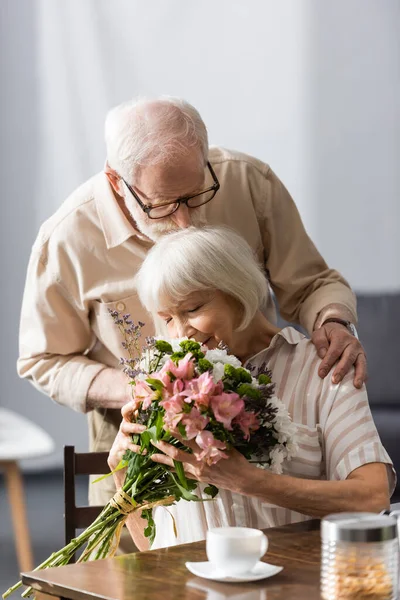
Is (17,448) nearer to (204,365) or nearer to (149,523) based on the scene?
(149,523)

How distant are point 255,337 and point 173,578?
818 millimetres

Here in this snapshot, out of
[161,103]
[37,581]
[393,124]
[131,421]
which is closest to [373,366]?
[393,124]

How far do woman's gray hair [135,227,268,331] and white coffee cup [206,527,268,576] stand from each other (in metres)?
0.73

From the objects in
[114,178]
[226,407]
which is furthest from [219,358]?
[114,178]

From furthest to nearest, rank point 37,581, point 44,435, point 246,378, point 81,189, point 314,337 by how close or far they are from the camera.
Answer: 1. point 44,435
2. point 81,189
3. point 314,337
4. point 246,378
5. point 37,581

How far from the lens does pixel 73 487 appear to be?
273cm

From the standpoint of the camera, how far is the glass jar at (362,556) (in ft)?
4.83

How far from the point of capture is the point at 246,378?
78.4 inches

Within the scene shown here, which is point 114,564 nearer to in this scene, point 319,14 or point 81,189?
point 81,189

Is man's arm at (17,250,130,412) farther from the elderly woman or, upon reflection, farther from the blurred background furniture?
the blurred background furniture

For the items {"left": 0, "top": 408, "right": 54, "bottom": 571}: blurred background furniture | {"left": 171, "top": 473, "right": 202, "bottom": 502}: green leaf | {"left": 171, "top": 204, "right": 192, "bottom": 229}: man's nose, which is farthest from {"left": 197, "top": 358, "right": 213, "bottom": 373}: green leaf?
{"left": 0, "top": 408, "right": 54, "bottom": 571}: blurred background furniture

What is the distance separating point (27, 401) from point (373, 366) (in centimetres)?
222

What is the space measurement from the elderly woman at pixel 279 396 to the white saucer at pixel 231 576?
236 mm

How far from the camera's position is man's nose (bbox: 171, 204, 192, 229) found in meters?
2.47
